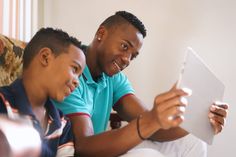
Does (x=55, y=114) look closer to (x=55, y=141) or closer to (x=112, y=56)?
(x=55, y=141)

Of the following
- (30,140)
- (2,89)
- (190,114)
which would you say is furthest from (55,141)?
(30,140)

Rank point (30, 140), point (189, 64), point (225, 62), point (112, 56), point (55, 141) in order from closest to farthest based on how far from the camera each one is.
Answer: point (30, 140)
point (189, 64)
point (55, 141)
point (112, 56)
point (225, 62)

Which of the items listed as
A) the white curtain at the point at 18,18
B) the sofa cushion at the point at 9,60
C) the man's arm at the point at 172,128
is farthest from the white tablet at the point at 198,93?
the white curtain at the point at 18,18

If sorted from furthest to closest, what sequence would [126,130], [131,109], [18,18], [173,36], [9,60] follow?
[173,36] → [18,18] → [131,109] → [9,60] → [126,130]

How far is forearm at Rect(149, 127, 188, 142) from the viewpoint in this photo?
44.4 inches

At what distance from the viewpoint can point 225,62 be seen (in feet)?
5.74

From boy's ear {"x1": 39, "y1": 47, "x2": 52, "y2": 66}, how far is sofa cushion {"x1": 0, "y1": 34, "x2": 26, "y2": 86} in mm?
187

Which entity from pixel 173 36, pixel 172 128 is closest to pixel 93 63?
pixel 172 128

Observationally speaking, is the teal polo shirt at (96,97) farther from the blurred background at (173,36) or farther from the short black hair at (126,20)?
the blurred background at (173,36)

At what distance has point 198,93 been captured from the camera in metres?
0.82

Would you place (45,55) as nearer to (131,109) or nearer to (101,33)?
(101,33)

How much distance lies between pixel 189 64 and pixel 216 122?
14.9 inches

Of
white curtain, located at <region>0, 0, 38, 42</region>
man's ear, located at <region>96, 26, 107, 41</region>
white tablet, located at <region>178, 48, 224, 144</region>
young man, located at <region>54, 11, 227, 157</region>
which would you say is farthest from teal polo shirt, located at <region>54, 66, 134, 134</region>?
white curtain, located at <region>0, 0, 38, 42</region>

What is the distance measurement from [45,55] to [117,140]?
0.95ft
